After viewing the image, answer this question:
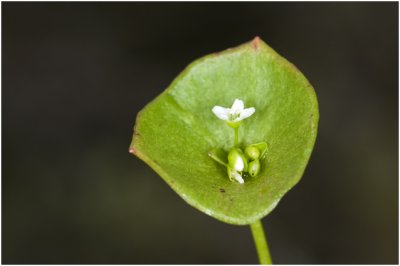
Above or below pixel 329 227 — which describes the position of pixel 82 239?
above

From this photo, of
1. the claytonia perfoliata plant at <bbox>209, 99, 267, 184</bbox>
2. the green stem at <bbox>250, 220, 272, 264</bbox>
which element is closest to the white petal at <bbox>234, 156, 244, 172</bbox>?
the claytonia perfoliata plant at <bbox>209, 99, 267, 184</bbox>

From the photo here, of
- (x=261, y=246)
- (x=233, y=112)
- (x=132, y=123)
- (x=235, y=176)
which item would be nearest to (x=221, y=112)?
(x=233, y=112)

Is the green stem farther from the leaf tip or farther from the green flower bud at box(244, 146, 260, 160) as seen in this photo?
the leaf tip

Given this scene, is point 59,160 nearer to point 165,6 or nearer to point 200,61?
point 165,6

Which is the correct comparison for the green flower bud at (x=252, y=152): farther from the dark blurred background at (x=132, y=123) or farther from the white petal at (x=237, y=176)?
the dark blurred background at (x=132, y=123)

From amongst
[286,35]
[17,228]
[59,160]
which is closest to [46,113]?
[59,160]

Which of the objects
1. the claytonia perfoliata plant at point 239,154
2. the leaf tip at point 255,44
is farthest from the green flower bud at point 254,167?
the leaf tip at point 255,44
